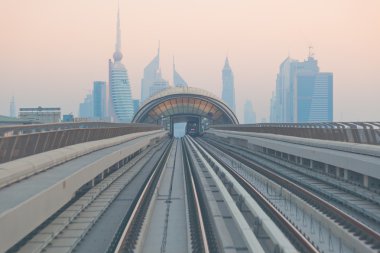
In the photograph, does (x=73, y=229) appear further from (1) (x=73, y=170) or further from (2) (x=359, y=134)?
(2) (x=359, y=134)

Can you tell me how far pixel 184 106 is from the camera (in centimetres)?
11306

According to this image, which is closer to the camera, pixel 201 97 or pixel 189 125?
pixel 201 97

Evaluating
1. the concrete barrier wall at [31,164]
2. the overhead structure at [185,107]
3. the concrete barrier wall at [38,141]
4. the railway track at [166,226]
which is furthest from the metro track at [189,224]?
the overhead structure at [185,107]

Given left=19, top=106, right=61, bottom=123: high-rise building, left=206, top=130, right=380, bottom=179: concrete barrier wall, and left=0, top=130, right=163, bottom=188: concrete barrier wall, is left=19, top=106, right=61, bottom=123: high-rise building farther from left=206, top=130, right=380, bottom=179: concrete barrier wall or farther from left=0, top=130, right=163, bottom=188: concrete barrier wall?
left=0, top=130, right=163, bottom=188: concrete barrier wall

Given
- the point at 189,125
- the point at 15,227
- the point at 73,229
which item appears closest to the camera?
the point at 15,227

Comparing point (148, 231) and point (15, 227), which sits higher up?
point (15, 227)

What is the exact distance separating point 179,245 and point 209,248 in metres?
1.05

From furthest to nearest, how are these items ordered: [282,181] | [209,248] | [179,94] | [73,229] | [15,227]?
[179,94], [282,181], [73,229], [209,248], [15,227]

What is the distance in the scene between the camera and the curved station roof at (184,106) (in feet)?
343

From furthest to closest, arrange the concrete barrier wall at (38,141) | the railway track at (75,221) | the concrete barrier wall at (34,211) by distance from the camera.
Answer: the concrete barrier wall at (38,141)
the railway track at (75,221)
the concrete barrier wall at (34,211)

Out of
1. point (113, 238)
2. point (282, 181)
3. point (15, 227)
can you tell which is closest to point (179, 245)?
point (113, 238)

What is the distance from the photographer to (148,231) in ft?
42.0

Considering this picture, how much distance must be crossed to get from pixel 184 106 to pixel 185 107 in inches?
23.0

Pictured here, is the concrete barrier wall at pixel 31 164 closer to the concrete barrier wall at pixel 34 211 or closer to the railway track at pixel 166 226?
the concrete barrier wall at pixel 34 211
